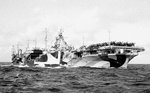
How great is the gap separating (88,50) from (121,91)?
5128 centimetres

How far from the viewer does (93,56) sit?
218 feet

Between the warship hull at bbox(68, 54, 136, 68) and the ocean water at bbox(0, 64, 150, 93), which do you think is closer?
the ocean water at bbox(0, 64, 150, 93)

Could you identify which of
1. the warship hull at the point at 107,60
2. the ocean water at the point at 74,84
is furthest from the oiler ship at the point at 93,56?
the ocean water at the point at 74,84

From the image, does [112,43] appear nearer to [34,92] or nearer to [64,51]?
[64,51]

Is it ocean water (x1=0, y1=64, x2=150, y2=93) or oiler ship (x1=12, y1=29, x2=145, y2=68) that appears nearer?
ocean water (x1=0, y1=64, x2=150, y2=93)

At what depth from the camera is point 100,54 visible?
204 feet

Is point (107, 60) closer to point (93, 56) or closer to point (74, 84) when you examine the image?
point (93, 56)

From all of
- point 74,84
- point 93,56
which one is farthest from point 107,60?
point 74,84

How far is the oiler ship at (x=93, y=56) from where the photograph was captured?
205 feet

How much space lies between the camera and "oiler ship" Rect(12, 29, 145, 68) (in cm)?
6262

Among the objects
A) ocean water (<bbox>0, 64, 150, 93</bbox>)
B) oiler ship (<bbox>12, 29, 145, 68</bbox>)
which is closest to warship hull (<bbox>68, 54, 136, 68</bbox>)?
oiler ship (<bbox>12, 29, 145, 68</bbox>)

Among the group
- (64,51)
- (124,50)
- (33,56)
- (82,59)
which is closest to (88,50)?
(82,59)

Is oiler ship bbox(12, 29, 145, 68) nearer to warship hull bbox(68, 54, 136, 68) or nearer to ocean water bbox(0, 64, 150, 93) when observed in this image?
warship hull bbox(68, 54, 136, 68)

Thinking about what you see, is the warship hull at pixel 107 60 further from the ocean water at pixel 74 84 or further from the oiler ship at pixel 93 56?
the ocean water at pixel 74 84
